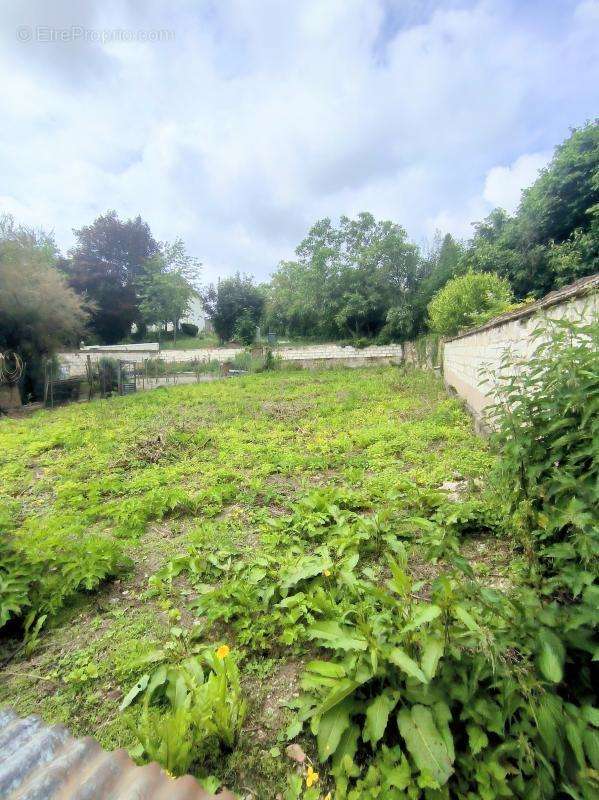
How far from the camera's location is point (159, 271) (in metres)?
25.4

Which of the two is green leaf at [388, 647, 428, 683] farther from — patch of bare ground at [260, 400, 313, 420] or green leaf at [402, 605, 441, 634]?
patch of bare ground at [260, 400, 313, 420]

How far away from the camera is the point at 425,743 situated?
1.06m

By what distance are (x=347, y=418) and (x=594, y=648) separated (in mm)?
5036

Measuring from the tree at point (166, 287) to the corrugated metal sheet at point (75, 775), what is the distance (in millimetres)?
24711

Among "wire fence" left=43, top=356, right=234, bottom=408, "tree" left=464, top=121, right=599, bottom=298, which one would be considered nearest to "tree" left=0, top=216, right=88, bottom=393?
"wire fence" left=43, top=356, right=234, bottom=408

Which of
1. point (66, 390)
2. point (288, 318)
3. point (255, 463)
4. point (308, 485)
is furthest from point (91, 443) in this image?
point (288, 318)

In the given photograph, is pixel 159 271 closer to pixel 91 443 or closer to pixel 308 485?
pixel 91 443

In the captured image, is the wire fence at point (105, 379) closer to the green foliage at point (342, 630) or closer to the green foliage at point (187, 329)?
the green foliage at point (342, 630)

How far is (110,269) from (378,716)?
→ 29.6 meters

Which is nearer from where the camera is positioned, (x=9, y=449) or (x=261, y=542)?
(x=261, y=542)

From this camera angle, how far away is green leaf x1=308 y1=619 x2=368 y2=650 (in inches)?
50.3

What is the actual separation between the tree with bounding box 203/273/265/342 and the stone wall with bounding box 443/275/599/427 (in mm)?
17872

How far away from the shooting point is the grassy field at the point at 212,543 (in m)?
1.50

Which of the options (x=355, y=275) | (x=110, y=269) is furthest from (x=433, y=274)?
(x=110, y=269)
